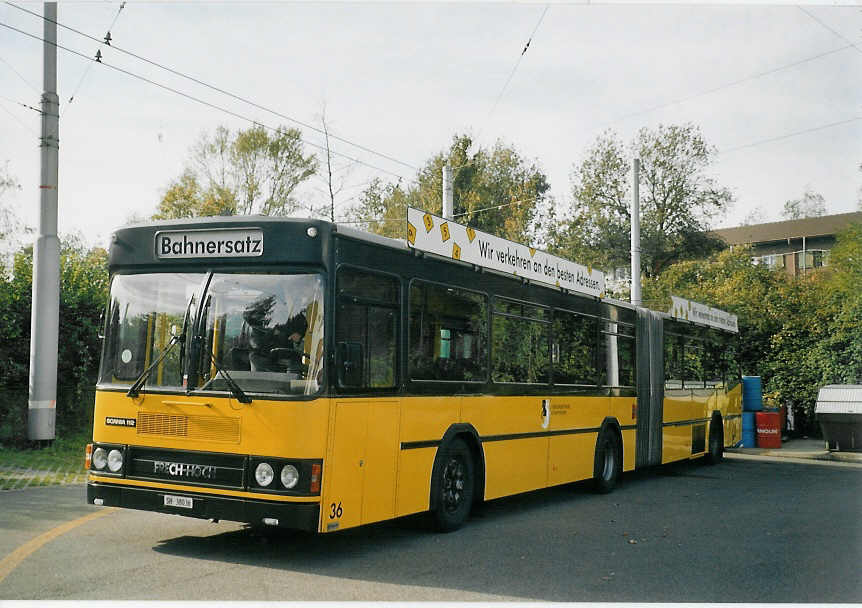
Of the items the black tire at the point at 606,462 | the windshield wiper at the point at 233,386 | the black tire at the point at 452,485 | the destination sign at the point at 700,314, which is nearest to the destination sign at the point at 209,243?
the windshield wiper at the point at 233,386

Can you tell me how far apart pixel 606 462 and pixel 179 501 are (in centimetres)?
784

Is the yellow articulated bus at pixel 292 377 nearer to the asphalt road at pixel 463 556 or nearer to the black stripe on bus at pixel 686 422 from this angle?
the asphalt road at pixel 463 556

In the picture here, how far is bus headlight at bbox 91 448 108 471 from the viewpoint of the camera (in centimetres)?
805

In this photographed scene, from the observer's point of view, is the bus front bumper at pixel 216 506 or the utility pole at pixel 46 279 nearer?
the bus front bumper at pixel 216 506

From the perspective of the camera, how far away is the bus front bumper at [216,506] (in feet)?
24.0

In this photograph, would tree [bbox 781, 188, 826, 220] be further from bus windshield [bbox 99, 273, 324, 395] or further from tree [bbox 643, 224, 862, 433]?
bus windshield [bbox 99, 273, 324, 395]

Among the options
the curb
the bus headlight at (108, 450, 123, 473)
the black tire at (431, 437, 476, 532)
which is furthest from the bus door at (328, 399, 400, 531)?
the curb

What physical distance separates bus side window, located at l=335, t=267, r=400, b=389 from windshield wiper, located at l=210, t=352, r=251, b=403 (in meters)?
0.79

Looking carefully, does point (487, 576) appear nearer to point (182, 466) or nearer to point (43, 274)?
point (182, 466)

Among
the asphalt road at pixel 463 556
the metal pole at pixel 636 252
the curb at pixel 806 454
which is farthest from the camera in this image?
the metal pole at pixel 636 252

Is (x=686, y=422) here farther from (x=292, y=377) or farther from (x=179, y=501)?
(x=179, y=501)

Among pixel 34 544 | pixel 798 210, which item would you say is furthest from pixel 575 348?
pixel 798 210

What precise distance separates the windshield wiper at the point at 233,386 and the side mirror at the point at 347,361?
78cm

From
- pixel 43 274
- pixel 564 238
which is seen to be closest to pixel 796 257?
pixel 564 238
